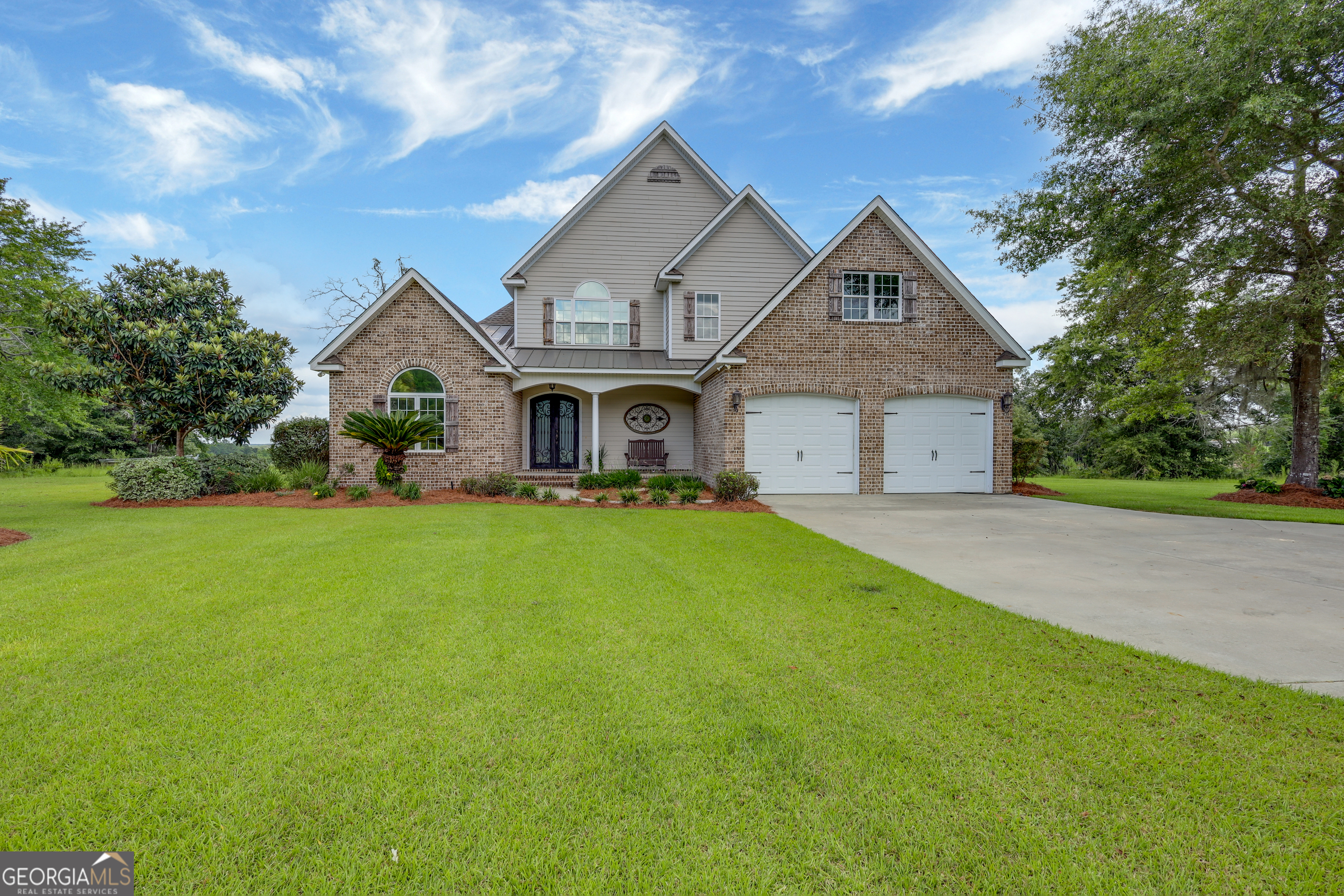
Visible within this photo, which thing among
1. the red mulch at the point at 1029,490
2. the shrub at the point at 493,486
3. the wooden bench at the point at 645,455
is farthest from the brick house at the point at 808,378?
the wooden bench at the point at 645,455

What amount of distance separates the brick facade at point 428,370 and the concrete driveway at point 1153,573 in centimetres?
804

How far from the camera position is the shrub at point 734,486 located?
38.0 ft

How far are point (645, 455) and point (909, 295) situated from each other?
28.2ft

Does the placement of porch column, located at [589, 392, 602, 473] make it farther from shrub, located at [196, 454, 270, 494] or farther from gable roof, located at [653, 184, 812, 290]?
shrub, located at [196, 454, 270, 494]

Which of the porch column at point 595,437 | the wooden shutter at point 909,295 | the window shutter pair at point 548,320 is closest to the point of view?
the wooden shutter at point 909,295

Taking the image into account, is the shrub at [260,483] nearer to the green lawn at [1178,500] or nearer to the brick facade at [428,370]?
the brick facade at [428,370]

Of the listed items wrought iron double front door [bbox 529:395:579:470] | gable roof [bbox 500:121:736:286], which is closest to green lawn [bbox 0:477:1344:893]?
wrought iron double front door [bbox 529:395:579:470]

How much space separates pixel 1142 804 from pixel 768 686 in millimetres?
1621

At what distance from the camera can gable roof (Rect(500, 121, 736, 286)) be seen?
16297mm

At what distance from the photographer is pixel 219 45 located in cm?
1124

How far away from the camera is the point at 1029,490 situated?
14820mm

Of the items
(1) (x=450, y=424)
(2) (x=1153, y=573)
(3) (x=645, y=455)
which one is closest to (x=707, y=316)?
(3) (x=645, y=455)

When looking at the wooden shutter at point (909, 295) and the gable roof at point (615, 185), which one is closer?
the wooden shutter at point (909, 295)

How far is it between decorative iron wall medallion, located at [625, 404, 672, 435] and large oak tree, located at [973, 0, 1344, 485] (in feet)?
33.1
